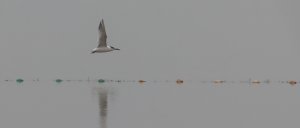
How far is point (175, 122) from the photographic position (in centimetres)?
8700

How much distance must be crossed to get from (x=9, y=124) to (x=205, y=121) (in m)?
23.1

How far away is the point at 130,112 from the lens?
104 m

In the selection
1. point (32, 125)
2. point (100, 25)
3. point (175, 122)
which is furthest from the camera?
point (100, 25)

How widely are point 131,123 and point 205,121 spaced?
31.3ft

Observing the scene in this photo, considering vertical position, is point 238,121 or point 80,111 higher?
point 80,111

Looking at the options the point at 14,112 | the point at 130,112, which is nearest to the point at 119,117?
the point at 130,112

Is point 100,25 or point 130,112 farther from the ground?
point 100,25

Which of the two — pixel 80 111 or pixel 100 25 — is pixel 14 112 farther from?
pixel 100 25

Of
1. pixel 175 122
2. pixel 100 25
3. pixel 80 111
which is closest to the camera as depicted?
pixel 175 122

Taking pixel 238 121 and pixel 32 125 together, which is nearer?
pixel 32 125

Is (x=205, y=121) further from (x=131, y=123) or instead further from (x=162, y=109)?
(x=162, y=109)

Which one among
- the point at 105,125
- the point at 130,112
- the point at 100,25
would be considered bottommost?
the point at 105,125

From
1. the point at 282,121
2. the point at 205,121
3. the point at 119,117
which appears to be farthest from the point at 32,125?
the point at 282,121

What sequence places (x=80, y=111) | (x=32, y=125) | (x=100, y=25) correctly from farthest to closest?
(x=80, y=111) → (x=100, y=25) → (x=32, y=125)
